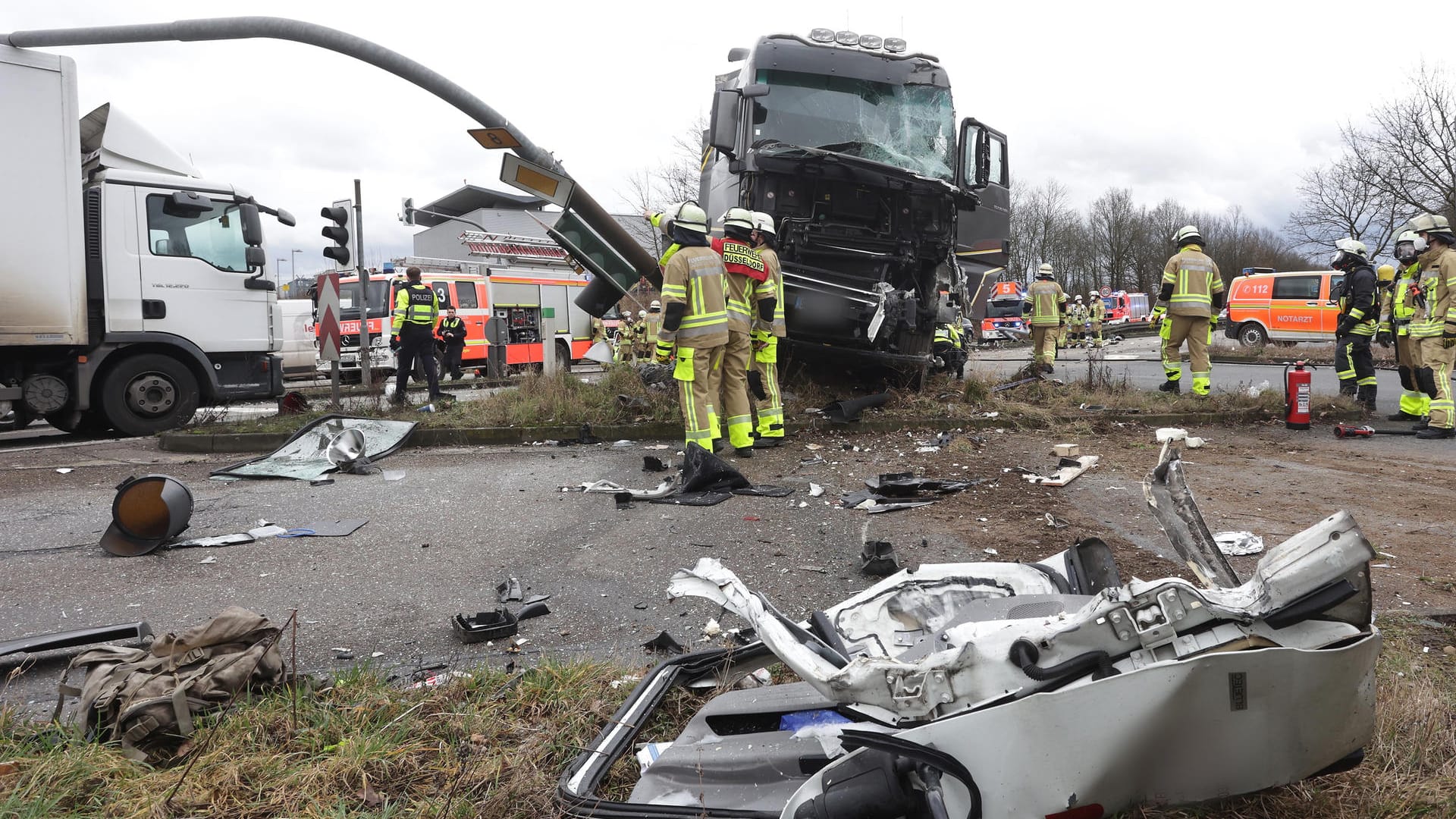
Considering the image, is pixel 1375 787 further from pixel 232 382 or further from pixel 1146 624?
pixel 232 382

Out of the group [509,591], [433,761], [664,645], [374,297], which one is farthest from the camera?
[374,297]

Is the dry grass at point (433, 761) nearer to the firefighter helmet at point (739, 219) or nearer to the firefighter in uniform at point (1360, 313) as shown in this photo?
the firefighter helmet at point (739, 219)

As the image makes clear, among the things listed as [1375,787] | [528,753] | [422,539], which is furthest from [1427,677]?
[422,539]

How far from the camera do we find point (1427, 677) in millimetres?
2453

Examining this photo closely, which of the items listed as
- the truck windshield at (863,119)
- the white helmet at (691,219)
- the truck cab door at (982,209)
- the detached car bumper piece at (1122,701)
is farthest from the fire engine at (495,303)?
the detached car bumper piece at (1122,701)

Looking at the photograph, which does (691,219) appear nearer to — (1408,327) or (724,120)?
(724,120)

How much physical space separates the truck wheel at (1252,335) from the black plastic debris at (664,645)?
22101 millimetres

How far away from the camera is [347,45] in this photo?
8.20 metres

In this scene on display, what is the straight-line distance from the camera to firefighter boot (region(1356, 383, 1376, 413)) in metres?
9.05

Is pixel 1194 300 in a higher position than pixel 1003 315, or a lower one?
lower

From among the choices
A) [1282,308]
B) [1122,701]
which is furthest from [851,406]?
[1282,308]

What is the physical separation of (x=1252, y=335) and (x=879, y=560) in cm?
2172

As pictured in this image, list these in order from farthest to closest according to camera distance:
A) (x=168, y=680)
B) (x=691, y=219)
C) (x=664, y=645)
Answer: (x=691, y=219), (x=664, y=645), (x=168, y=680)

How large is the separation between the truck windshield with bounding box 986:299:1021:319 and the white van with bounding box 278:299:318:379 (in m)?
24.2
